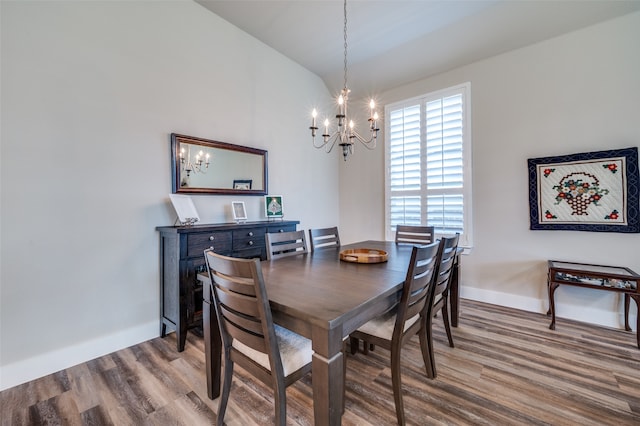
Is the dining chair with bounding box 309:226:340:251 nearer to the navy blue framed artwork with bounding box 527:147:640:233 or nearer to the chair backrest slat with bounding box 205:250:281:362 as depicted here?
the chair backrest slat with bounding box 205:250:281:362

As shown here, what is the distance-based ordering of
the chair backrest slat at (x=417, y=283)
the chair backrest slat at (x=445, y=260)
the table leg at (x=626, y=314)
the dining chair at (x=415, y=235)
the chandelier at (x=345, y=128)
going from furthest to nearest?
the dining chair at (x=415, y=235) → the table leg at (x=626, y=314) → the chandelier at (x=345, y=128) → the chair backrest slat at (x=445, y=260) → the chair backrest slat at (x=417, y=283)

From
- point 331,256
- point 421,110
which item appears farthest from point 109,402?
point 421,110

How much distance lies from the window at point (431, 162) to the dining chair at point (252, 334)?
2.84 meters

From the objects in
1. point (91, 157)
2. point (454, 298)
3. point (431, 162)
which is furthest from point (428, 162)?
point (91, 157)

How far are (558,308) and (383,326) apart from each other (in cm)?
249

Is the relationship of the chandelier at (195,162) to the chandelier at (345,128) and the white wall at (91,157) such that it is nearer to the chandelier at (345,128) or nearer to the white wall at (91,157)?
the white wall at (91,157)

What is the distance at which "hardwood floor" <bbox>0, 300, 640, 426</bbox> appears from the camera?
1531 millimetres

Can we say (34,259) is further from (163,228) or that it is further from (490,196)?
(490,196)

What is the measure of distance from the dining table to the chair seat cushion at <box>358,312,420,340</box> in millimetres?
229

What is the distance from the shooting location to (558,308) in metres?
2.88

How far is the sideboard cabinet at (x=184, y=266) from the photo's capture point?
228 cm

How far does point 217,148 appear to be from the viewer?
2961 millimetres

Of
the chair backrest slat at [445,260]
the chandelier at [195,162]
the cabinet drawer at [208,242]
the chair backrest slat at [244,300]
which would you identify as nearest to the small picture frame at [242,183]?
the chandelier at [195,162]

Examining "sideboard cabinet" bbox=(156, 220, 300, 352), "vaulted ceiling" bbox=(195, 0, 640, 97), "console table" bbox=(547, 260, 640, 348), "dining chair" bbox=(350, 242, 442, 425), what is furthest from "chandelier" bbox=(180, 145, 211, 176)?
"console table" bbox=(547, 260, 640, 348)
